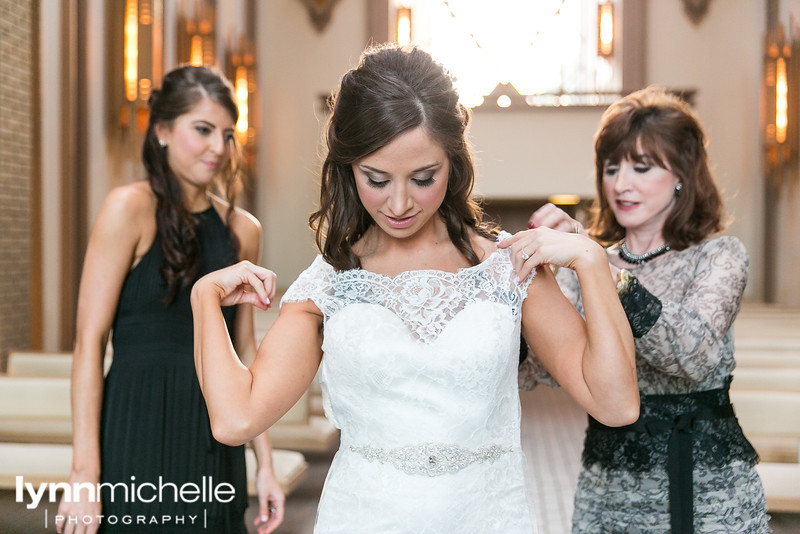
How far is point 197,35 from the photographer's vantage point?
8.79 metres

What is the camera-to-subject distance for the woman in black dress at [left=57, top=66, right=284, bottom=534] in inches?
86.1

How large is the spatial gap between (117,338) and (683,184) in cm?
158

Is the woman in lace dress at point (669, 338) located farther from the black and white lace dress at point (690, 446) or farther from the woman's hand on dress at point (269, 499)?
the woman's hand on dress at point (269, 499)

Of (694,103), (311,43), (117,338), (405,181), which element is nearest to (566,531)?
(117,338)

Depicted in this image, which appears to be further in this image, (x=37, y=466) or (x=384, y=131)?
(x=37, y=466)

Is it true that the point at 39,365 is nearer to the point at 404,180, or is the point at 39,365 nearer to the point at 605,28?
the point at 404,180

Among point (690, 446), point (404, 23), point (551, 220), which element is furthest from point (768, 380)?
point (404, 23)

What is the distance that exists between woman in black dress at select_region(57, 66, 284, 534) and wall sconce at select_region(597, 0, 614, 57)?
425 inches

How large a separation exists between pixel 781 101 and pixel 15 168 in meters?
8.44

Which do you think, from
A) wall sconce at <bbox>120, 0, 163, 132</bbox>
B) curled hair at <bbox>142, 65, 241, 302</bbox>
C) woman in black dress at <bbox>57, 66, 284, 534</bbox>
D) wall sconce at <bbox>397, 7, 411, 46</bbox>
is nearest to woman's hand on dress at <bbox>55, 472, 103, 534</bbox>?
woman in black dress at <bbox>57, 66, 284, 534</bbox>

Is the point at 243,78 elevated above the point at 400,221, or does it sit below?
above

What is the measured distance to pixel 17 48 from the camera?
5504mm

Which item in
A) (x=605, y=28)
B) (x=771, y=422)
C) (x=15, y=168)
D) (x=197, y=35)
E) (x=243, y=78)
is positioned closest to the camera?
(x=771, y=422)

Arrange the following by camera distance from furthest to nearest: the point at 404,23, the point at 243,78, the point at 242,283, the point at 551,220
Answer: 1. the point at 404,23
2. the point at 243,78
3. the point at 551,220
4. the point at 242,283
